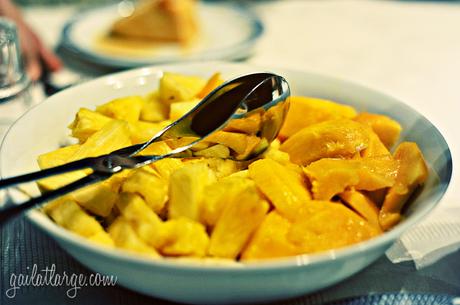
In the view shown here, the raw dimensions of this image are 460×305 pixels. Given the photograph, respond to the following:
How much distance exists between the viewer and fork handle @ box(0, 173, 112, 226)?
0.60 m

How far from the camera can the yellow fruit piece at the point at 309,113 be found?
3.11ft

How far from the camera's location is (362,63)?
1.59 m

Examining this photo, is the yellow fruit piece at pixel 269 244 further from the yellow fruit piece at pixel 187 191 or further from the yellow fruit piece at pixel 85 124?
the yellow fruit piece at pixel 85 124

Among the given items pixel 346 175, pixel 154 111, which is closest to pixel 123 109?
pixel 154 111

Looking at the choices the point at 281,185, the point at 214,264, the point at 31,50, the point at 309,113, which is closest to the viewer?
the point at 214,264

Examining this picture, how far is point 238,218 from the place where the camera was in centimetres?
66

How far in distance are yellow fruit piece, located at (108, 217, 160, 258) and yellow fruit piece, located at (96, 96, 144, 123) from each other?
287mm

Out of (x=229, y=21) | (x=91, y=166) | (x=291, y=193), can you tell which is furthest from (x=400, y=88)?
(x=91, y=166)

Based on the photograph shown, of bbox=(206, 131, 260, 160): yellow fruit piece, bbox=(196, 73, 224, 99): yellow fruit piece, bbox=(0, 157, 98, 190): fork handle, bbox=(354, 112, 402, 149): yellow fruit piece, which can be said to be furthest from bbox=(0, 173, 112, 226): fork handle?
bbox=(354, 112, 402, 149): yellow fruit piece

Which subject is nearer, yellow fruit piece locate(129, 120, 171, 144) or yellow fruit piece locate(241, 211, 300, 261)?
yellow fruit piece locate(241, 211, 300, 261)

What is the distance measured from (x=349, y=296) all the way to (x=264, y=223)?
6.6 inches

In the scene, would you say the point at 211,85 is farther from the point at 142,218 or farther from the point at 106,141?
A: the point at 142,218

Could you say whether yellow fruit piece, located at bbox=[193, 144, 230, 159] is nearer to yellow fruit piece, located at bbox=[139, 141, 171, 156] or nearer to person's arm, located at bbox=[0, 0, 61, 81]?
yellow fruit piece, located at bbox=[139, 141, 171, 156]

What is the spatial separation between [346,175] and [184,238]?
0.25 metres
